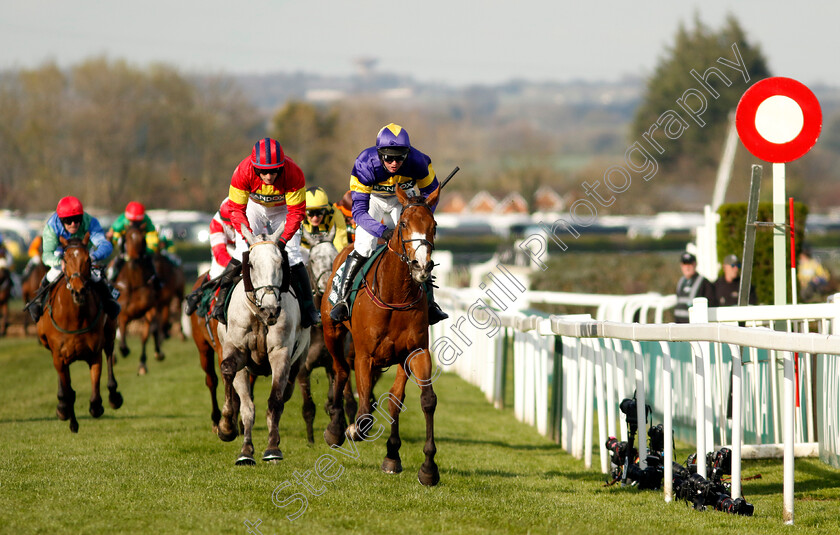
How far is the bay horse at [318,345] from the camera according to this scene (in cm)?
794

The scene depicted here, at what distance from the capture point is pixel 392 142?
6734 millimetres

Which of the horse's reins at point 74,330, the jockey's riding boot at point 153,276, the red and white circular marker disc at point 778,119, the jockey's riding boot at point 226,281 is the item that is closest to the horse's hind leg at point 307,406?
the jockey's riding boot at point 226,281

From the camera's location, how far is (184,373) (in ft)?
42.8

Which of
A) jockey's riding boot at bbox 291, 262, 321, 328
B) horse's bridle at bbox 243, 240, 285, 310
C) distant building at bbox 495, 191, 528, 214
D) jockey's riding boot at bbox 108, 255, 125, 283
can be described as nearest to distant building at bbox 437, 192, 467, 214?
distant building at bbox 495, 191, 528, 214

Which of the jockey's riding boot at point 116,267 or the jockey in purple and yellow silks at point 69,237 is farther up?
the jockey's riding boot at point 116,267

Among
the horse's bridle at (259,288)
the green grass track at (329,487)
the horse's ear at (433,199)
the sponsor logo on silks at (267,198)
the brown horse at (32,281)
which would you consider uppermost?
the brown horse at (32,281)

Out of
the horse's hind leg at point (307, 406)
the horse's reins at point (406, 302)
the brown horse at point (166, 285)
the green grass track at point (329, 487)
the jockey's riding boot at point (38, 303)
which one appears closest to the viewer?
the green grass track at point (329, 487)

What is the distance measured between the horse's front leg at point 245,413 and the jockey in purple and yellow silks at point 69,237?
253 cm

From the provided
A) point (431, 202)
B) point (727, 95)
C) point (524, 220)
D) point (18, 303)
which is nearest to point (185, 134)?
point (524, 220)

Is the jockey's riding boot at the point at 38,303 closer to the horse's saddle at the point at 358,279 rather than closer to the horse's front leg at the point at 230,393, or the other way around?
the horse's front leg at the point at 230,393

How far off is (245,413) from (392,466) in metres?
1.14

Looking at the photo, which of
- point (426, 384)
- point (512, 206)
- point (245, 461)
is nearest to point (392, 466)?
point (426, 384)

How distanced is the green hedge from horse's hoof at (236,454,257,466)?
5.51m

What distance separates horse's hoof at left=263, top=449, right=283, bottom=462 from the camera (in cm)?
657
